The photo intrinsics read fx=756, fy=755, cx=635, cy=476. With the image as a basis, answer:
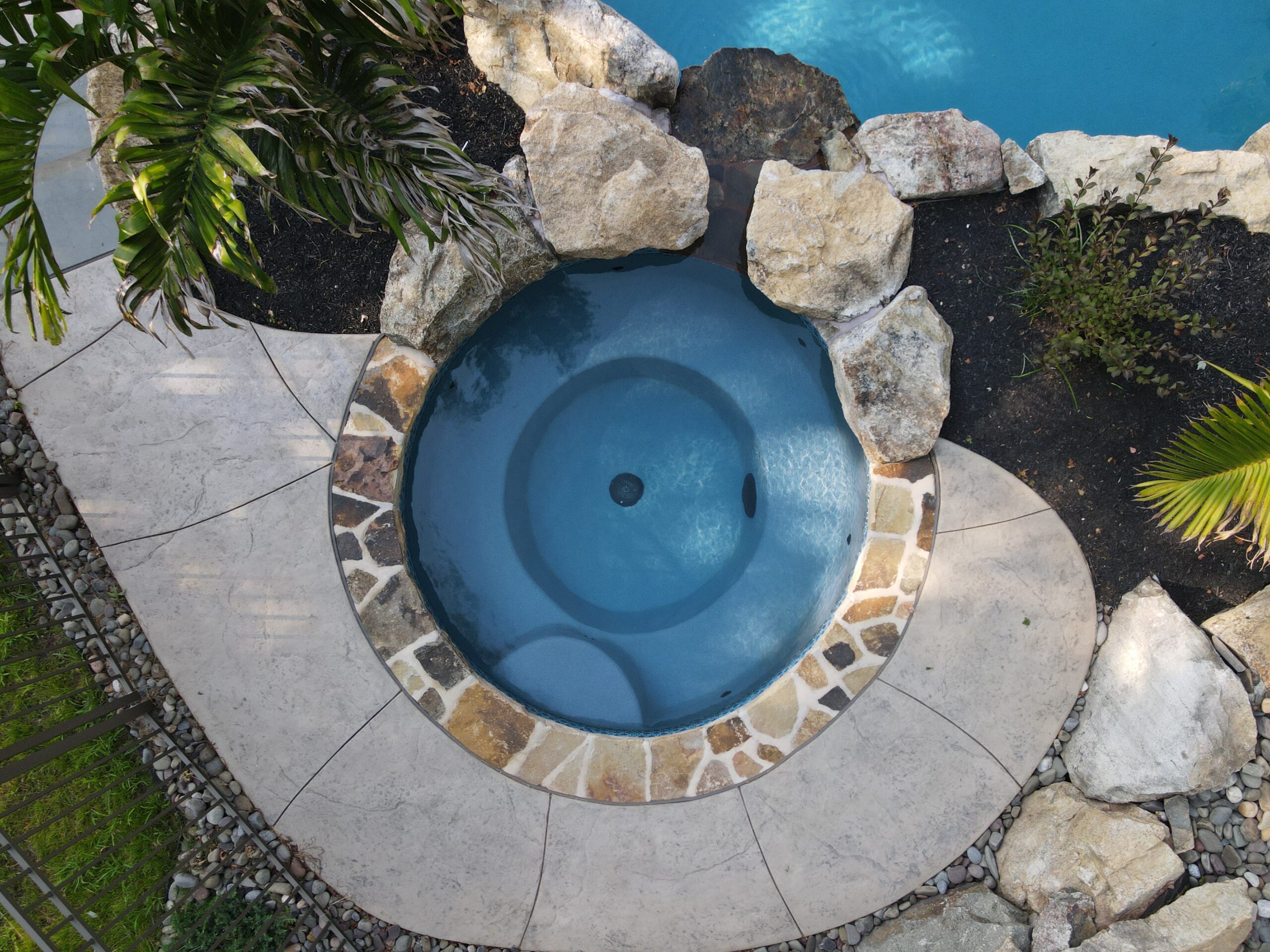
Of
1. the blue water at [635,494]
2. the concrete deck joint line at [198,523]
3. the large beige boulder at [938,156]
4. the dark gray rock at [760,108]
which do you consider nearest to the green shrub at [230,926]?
the blue water at [635,494]

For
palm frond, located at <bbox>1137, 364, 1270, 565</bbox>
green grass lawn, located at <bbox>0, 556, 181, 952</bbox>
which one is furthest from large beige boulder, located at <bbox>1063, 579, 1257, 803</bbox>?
green grass lawn, located at <bbox>0, 556, 181, 952</bbox>

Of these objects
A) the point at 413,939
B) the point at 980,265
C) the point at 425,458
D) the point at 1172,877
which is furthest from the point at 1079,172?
the point at 413,939

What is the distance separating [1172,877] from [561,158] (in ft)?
15.2

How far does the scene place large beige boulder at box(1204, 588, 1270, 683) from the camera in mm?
3793

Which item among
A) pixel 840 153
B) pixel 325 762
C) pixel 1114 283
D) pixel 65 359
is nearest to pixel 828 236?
pixel 840 153

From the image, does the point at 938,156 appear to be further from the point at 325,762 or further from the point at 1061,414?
the point at 325,762

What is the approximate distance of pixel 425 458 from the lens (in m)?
4.36

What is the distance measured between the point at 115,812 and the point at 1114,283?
572 centimetres

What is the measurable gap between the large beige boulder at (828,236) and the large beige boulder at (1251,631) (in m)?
2.41

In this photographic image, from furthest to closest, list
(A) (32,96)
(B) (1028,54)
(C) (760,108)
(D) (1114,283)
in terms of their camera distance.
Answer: (B) (1028,54)
(C) (760,108)
(D) (1114,283)
(A) (32,96)

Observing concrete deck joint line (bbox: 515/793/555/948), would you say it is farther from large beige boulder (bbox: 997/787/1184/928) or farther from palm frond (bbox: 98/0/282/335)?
palm frond (bbox: 98/0/282/335)

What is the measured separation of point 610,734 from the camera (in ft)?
13.5

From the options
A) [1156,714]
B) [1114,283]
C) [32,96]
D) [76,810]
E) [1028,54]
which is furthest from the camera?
[1028,54]

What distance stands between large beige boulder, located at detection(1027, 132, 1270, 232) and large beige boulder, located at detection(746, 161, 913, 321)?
903mm
